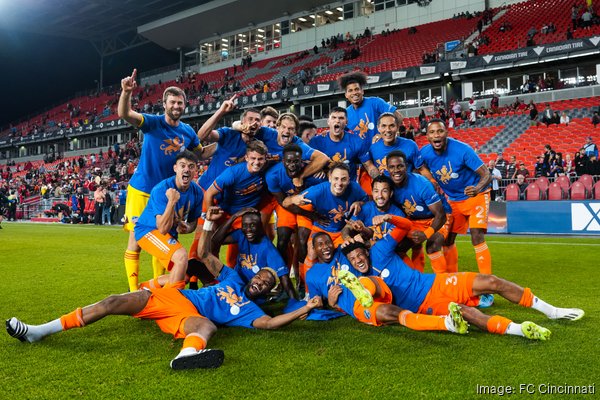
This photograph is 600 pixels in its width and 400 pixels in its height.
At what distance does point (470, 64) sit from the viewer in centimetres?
2462

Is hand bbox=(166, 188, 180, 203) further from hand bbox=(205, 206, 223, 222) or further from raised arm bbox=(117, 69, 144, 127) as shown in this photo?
raised arm bbox=(117, 69, 144, 127)

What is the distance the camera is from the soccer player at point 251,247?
5.08m

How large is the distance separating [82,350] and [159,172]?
231 centimetres

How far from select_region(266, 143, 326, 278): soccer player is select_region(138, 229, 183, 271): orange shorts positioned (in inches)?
52.1

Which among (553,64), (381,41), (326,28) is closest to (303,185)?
(553,64)

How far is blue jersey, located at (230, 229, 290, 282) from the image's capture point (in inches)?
202

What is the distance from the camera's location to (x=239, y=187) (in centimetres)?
538

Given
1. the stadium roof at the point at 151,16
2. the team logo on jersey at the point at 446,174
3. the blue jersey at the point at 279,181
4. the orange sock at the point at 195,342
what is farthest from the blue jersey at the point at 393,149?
the stadium roof at the point at 151,16

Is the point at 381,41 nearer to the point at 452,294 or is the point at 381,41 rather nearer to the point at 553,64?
the point at 553,64

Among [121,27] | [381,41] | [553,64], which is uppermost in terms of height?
[121,27]

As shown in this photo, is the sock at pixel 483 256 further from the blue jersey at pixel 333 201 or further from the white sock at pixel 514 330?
the white sock at pixel 514 330

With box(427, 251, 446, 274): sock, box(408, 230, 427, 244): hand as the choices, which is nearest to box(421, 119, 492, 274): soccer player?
box(427, 251, 446, 274): sock

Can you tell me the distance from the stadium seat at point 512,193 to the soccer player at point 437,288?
35.9ft

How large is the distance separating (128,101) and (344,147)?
8.32 feet
